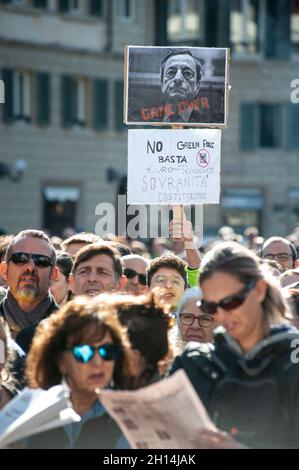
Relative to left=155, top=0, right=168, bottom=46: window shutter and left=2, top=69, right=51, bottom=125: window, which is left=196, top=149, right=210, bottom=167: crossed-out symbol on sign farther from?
left=155, top=0, right=168, bottom=46: window shutter

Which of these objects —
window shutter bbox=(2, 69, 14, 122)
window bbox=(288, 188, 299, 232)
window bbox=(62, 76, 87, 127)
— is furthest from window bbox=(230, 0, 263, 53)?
window shutter bbox=(2, 69, 14, 122)

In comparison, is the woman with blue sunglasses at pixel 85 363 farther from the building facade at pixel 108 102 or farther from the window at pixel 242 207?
the window at pixel 242 207

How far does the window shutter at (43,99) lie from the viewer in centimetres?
4025

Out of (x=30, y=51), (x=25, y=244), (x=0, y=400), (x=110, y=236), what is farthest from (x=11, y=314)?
(x=30, y=51)

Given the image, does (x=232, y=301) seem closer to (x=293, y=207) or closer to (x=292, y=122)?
(x=292, y=122)

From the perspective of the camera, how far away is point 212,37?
145 ft

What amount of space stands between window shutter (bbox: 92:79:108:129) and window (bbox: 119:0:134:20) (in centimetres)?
251

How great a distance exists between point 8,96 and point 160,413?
34.5m

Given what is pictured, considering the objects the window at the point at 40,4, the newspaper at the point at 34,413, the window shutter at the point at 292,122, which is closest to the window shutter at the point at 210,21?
the window shutter at the point at 292,122

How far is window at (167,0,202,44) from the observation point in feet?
145

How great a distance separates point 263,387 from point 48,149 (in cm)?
3590

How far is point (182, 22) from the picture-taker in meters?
44.1

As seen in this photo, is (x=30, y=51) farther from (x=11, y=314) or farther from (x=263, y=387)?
(x=263, y=387)

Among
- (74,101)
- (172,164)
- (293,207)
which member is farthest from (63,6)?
(172,164)
